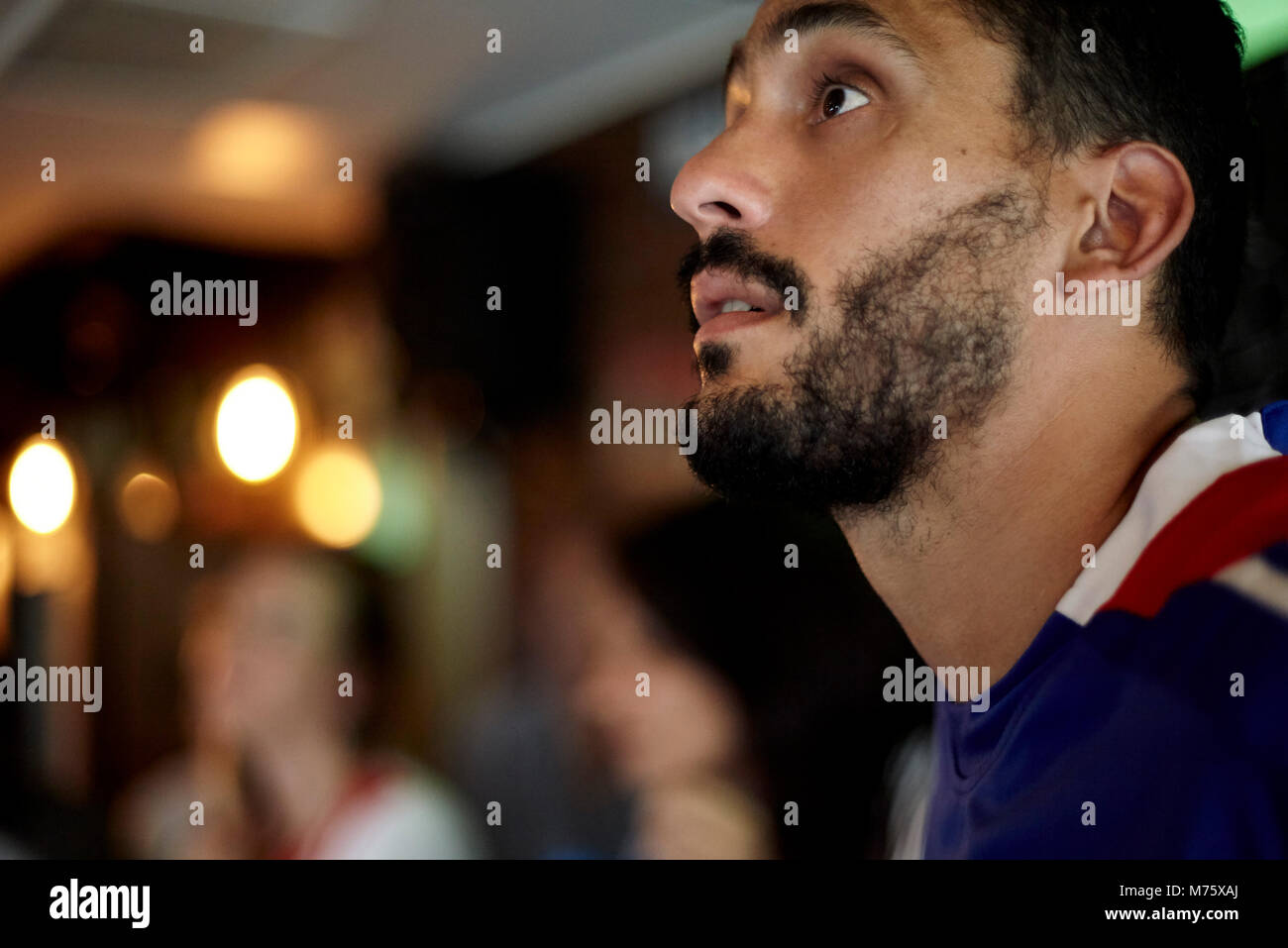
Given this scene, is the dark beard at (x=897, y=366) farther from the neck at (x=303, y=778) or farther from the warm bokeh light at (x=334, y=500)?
the warm bokeh light at (x=334, y=500)

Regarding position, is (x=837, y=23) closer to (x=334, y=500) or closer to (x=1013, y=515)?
(x=1013, y=515)

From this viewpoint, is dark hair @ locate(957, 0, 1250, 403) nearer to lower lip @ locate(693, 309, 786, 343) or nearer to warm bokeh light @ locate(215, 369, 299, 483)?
lower lip @ locate(693, 309, 786, 343)

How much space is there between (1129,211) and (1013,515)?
228 mm

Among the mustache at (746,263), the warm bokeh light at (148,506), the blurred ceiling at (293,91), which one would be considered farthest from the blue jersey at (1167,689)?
the warm bokeh light at (148,506)

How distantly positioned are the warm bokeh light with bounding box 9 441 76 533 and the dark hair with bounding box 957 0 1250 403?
304 cm

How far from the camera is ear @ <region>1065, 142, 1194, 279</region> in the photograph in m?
0.68

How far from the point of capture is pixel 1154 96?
722 mm

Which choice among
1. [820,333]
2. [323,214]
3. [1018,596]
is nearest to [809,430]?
[820,333]

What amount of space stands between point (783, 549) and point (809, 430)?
128 cm

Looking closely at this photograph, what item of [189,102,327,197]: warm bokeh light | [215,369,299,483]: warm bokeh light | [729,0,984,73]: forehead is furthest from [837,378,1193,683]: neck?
[189,102,327,197]: warm bokeh light

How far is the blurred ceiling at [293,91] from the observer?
1.82 m
